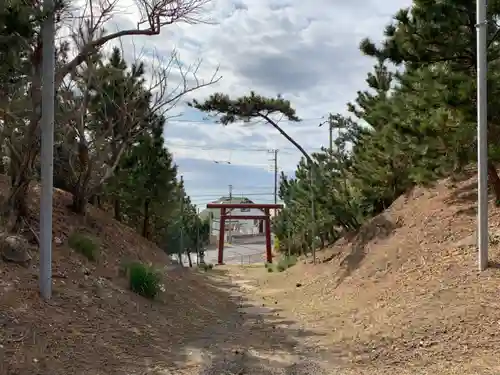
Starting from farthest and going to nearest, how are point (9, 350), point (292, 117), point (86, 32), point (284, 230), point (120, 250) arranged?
point (284, 230) → point (292, 117) → point (120, 250) → point (86, 32) → point (9, 350)

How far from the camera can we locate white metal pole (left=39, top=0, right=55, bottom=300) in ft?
22.5

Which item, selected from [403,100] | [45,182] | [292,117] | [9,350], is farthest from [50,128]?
[292,117]

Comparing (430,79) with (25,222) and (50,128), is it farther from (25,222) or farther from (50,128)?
(25,222)

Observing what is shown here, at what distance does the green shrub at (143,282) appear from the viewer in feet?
29.7

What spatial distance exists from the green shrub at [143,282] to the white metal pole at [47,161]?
223 cm

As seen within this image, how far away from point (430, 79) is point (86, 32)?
6.48 m

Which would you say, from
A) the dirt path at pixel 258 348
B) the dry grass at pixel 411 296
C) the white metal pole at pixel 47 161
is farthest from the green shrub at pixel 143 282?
the dry grass at pixel 411 296

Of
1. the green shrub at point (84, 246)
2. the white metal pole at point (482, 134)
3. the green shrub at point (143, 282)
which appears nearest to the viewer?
the white metal pole at point (482, 134)

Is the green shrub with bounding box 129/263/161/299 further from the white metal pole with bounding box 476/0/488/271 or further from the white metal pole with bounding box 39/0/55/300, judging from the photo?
the white metal pole with bounding box 476/0/488/271

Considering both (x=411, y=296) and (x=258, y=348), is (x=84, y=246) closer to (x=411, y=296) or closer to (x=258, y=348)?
(x=258, y=348)

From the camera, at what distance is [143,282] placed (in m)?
9.09

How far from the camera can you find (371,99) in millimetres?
16453

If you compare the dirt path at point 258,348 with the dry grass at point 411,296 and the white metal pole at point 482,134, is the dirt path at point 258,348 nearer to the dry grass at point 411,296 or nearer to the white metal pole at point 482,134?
the dry grass at point 411,296

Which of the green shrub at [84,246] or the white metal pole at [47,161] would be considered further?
the green shrub at [84,246]
